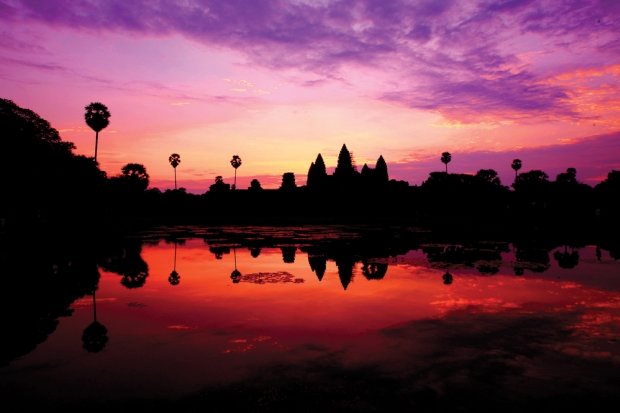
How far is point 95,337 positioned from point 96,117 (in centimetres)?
6360

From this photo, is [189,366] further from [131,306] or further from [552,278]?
[552,278]

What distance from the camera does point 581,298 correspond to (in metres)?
15.1

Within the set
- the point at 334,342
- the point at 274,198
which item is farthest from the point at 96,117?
the point at 334,342

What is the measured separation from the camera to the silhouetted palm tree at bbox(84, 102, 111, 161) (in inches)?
2549

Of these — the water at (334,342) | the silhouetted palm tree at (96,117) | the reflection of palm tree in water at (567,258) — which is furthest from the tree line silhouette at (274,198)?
the water at (334,342)

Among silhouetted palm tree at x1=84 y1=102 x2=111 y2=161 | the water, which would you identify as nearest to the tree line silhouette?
silhouetted palm tree at x1=84 y1=102 x2=111 y2=161

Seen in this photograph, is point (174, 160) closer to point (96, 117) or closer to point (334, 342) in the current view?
point (96, 117)

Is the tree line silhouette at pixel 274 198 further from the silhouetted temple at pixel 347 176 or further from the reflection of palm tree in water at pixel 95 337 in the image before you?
the reflection of palm tree in water at pixel 95 337

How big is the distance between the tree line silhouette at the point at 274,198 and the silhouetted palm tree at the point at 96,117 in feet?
0.52

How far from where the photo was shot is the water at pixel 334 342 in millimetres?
7555

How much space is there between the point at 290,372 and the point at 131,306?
26.9 ft

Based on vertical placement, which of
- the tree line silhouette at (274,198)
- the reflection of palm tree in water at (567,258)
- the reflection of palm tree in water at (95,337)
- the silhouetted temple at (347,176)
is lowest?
the reflection of palm tree in water at (95,337)

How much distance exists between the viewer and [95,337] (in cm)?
1102

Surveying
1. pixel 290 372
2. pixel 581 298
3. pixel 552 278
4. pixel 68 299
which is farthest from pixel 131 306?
pixel 552 278
